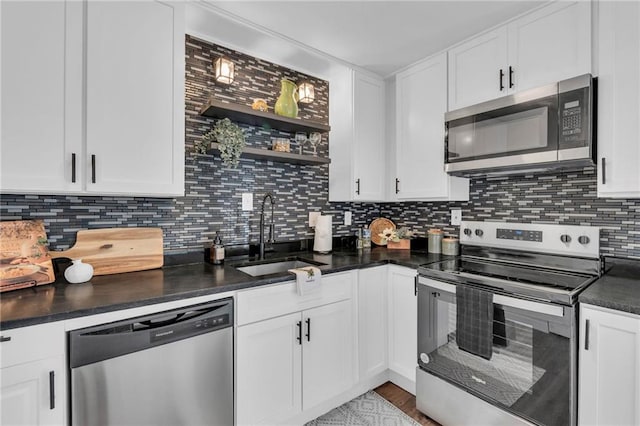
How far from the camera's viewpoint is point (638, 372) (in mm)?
1173

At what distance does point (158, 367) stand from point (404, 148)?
7.08ft

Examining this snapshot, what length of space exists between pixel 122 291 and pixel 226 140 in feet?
3.15

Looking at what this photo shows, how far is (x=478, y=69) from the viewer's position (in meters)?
2.03

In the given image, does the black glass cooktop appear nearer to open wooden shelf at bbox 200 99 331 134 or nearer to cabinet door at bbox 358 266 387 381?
cabinet door at bbox 358 266 387 381

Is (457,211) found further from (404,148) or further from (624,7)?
(624,7)

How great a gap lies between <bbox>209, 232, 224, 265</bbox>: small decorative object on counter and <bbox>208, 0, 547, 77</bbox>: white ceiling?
4.47ft

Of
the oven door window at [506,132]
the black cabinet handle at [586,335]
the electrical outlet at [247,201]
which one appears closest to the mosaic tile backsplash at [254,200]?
the electrical outlet at [247,201]

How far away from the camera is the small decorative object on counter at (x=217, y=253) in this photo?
1906 millimetres

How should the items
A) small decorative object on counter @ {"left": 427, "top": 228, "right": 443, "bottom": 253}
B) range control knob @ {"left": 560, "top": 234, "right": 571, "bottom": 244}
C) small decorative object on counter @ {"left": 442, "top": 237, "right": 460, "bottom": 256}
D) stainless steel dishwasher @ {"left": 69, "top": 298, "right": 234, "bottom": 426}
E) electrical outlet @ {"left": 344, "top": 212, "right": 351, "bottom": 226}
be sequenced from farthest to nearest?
1. electrical outlet @ {"left": 344, "top": 212, "right": 351, "bottom": 226}
2. small decorative object on counter @ {"left": 427, "top": 228, "right": 443, "bottom": 253}
3. small decorative object on counter @ {"left": 442, "top": 237, "right": 460, "bottom": 256}
4. range control knob @ {"left": 560, "top": 234, "right": 571, "bottom": 244}
5. stainless steel dishwasher @ {"left": 69, "top": 298, "right": 234, "bottom": 426}

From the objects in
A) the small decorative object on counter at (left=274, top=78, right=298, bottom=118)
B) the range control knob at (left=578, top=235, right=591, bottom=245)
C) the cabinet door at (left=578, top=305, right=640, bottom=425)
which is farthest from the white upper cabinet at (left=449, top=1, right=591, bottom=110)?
the cabinet door at (left=578, top=305, right=640, bottom=425)

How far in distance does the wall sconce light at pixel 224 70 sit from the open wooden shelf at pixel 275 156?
1.59 feet

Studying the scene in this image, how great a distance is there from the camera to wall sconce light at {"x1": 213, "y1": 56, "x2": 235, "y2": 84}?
1981 millimetres

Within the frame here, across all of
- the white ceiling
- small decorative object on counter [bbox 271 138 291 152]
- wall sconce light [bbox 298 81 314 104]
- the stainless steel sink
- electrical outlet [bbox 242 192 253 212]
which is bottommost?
the stainless steel sink

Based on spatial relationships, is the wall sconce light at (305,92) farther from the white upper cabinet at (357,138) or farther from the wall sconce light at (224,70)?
the wall sconce light at (224,70)
